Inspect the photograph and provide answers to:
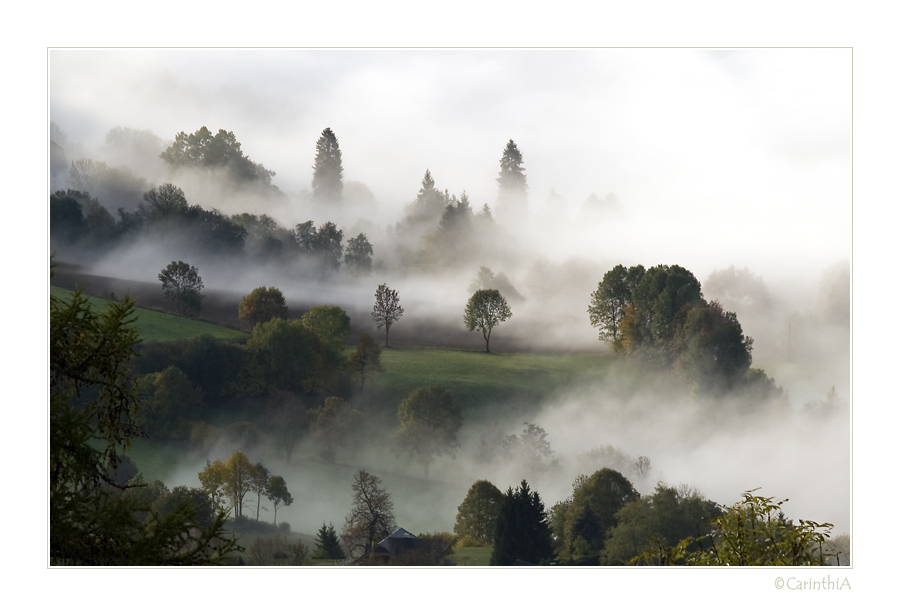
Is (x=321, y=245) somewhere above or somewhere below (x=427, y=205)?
below

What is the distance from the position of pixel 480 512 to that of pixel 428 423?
1.66m

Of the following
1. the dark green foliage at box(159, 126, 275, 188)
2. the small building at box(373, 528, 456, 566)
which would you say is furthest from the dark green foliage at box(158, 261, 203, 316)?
the small building at box(373, 528, 456, 566)

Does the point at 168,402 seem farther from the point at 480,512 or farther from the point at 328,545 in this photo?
the point at 480,512

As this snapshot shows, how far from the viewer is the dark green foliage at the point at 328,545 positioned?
13.6 meters

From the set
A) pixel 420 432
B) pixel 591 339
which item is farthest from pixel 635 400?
pixel 420 432

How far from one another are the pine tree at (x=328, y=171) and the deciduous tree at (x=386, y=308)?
1.66 metres

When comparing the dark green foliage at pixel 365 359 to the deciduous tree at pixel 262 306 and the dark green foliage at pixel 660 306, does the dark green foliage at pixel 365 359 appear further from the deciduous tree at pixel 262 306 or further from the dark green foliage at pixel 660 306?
the dark green foliage at pixel 660 306

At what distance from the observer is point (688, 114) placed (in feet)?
42.2

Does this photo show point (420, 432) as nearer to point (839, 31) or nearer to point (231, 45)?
point (231, 45)

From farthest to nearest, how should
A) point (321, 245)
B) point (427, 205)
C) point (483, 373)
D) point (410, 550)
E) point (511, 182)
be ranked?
point (483, 373) < point (321, 245) < point (427, 205) < point (410, 550) < point (511, 182)

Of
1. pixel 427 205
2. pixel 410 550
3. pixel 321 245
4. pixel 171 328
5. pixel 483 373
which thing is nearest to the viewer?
pixel 410 550

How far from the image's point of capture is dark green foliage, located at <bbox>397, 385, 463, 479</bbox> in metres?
14.5

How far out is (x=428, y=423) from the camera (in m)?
14.6

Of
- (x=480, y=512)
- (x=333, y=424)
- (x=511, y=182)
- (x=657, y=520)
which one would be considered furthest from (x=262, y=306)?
(x=657, y=520)
